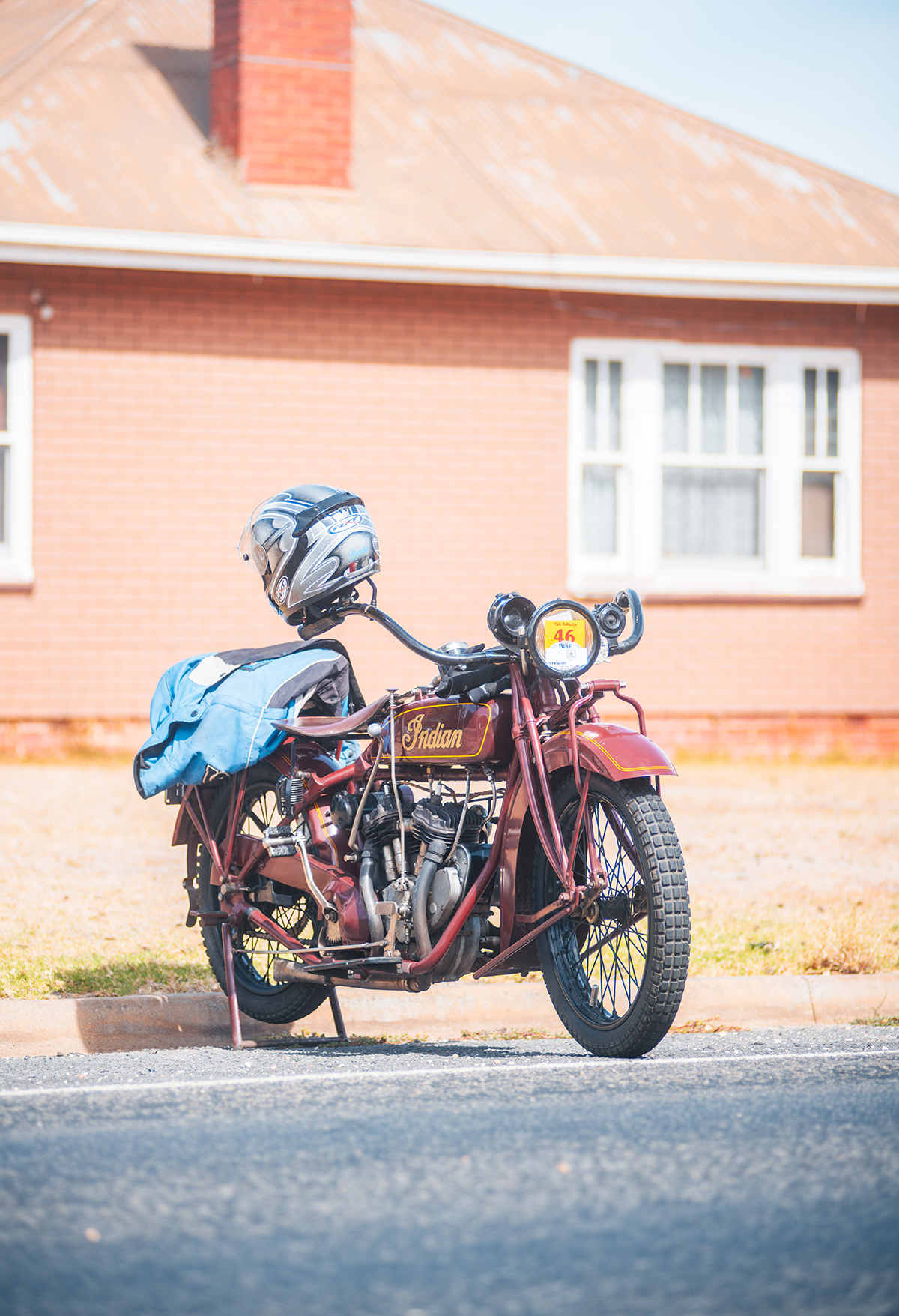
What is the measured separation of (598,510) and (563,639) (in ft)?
31.1

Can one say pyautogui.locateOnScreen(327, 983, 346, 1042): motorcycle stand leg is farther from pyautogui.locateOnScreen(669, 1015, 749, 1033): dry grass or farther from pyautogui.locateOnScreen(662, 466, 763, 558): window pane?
pyautogui.locateOnScreen(662, 466, 763, 558): window pane

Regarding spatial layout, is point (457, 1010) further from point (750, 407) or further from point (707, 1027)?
point (750, 407)

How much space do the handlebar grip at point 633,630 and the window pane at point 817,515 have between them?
10.00 meters

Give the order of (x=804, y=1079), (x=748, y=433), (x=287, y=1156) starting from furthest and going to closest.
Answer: (x=748, y=433)
(x=804, y=1079)
(x=287, y=1156)

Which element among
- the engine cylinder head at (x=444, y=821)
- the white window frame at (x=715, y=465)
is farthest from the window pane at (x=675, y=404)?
the engine cylinder head at (x=444, y=821)

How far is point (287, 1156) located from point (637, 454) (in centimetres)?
1118

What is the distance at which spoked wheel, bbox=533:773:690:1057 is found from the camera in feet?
15.5

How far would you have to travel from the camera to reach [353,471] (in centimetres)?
1373

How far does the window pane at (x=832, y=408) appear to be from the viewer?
14844mm

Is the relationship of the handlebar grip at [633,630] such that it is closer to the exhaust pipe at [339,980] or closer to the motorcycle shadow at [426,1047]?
the exhaust pipe at [339,980]

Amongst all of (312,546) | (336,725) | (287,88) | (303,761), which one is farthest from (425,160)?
(336,725)

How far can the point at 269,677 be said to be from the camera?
5.80m

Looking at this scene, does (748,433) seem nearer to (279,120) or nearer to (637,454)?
(637,454)

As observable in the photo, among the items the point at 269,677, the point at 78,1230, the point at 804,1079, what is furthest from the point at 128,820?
the point at 78,1230
